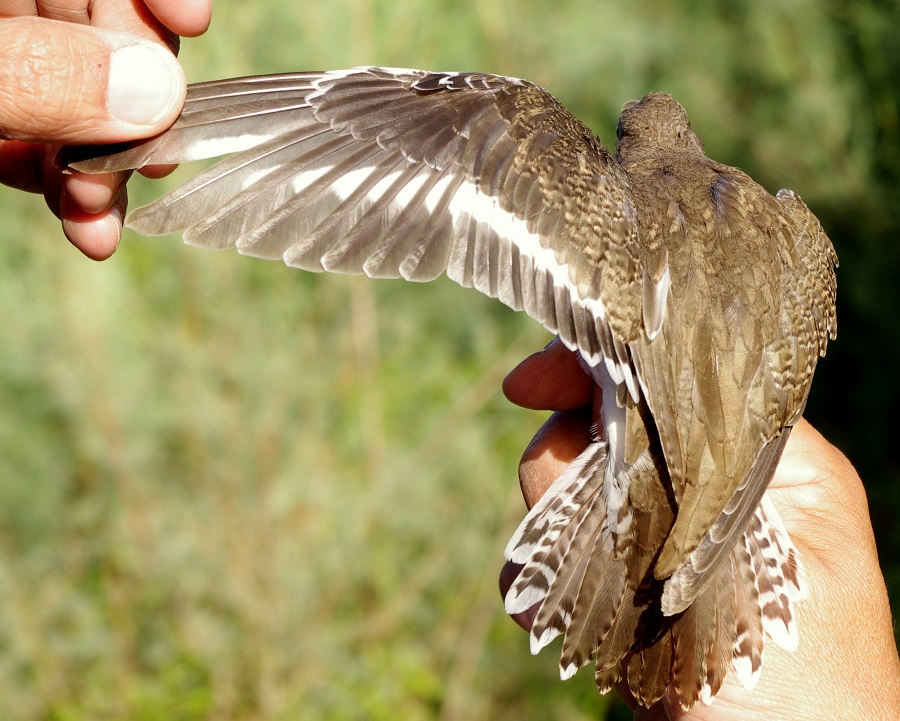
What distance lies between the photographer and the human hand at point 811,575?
8.46 feet

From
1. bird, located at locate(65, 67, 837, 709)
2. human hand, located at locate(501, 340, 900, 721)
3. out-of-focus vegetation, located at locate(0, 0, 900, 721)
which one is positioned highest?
bird, located at locate(65, 67, 837, 709)

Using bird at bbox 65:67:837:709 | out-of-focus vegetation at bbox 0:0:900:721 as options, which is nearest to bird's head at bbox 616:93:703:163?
bird at bbox 65:67:837:709

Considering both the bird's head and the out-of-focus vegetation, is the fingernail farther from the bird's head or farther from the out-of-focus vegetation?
the out-of-focus vegetation

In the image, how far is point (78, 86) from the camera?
2.46 m

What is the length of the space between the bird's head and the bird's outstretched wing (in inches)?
33.1

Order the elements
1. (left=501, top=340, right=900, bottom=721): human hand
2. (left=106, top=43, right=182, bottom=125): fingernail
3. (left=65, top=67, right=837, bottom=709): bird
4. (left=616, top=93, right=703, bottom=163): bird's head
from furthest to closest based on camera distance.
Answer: (left=616, top=93, right=703, bottom=163): bird's head → (left=501, top=340, right=900, bottom=721): human hand → (left=65, top=67, right=837, bottom=709): bird → (left=106, top=43, right=182, bottom=125): fingernail

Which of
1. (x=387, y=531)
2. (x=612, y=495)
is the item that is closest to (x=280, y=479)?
(x=387, y=531)

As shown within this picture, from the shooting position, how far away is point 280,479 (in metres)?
5.01

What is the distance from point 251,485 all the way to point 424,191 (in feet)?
9.10

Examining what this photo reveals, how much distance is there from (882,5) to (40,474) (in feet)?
20.0

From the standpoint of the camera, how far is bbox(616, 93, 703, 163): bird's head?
3529 mm

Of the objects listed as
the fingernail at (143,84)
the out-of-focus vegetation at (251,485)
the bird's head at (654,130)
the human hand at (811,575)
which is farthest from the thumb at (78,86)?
the out-of-focus vegetation at (251,485)

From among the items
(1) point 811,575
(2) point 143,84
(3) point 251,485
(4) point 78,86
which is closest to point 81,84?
(4) point 78,86

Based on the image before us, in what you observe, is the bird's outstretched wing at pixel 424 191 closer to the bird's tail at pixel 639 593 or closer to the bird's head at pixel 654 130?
the bird's tail at pixel 639 593
